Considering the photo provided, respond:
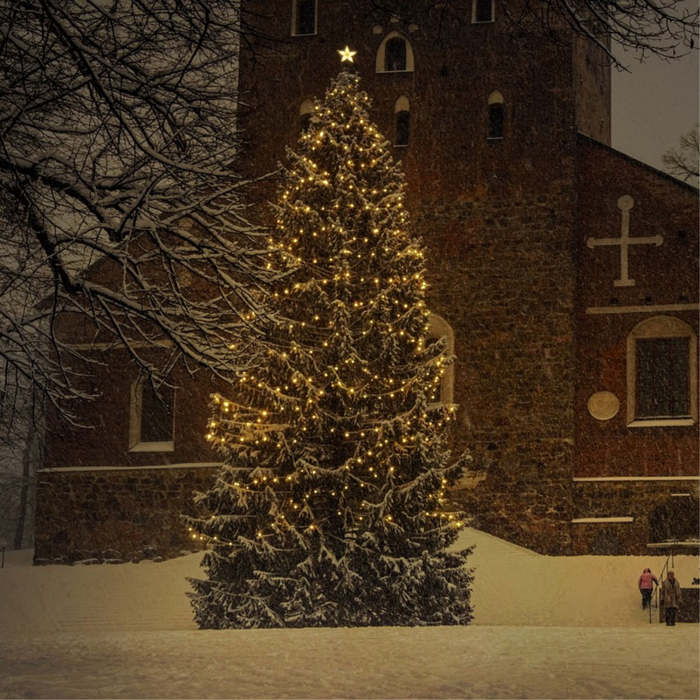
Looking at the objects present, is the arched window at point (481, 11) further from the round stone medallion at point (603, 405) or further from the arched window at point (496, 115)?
the round stone medallion at point (603, 405)

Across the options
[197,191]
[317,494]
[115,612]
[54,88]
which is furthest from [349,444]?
[54,88]

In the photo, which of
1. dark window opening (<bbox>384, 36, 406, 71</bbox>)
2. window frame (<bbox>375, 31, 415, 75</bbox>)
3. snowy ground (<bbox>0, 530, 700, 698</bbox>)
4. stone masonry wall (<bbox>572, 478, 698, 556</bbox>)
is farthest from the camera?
dark window opening (<bbox>384, 36, 406, 71</bbox>)

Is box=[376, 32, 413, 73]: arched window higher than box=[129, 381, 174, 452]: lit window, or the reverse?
box=[376, 32, 413, 73]: arched window

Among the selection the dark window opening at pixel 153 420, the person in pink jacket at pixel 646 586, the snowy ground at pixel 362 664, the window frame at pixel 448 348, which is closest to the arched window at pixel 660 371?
the window frame at pixel 448 348

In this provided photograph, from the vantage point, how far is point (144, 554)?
26.3 meters

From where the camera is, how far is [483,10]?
26.7 meters

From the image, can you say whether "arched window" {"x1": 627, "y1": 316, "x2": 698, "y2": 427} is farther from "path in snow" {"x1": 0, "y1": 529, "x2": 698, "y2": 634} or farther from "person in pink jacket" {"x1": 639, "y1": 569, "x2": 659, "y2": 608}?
"person in pink jacket" {"x1": 639, "y1": 569, "x2": 659, "y2": 608}

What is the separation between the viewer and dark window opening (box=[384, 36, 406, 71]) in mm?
26922

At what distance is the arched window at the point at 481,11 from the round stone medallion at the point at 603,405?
7.75m

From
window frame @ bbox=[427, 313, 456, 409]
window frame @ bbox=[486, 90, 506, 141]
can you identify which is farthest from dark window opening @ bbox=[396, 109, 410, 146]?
window frame @ bbox=[427, 313, 456, 409]

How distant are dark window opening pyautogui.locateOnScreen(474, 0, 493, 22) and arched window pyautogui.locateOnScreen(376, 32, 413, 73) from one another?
1.45m

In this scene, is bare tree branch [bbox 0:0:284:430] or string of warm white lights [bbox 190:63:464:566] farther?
string of warm white lights [bbox 190:63:464:566]

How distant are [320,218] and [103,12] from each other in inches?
379

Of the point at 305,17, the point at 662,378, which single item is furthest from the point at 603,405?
the point at 305,17
